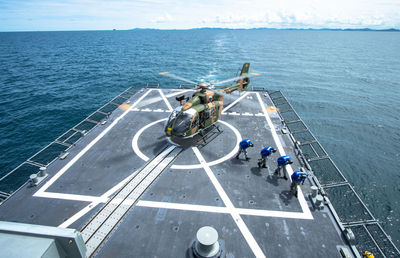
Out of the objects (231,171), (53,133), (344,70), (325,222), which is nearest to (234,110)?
(231,171)

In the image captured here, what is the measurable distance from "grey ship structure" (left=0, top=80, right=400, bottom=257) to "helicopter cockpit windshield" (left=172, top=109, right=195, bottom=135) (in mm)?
2110

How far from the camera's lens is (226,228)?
40.4ft

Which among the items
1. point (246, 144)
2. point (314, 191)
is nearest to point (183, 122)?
point (246, 144)

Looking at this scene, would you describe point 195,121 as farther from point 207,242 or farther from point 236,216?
point 207,242

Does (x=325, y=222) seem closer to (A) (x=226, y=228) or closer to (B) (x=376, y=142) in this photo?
(A) (x=226, y=228)

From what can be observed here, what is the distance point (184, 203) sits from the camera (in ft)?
45.9

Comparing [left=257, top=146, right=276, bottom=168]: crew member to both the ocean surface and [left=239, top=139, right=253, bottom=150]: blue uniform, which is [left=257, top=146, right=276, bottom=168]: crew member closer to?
[left=239, top=139, right=253, bottom=150]: blue uniform

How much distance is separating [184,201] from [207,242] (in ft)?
15.4

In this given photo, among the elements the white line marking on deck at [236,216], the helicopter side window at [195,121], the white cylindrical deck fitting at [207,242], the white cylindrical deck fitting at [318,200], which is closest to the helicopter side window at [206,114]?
the helicopter side window at [195,121]

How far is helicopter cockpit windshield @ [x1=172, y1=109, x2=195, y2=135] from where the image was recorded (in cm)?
1839

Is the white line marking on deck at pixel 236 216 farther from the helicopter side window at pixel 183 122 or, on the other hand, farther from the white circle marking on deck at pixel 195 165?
the helicopter side window at pixel 183 122

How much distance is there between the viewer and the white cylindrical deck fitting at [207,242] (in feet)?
31.8

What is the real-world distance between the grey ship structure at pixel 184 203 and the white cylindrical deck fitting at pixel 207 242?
0.05 m

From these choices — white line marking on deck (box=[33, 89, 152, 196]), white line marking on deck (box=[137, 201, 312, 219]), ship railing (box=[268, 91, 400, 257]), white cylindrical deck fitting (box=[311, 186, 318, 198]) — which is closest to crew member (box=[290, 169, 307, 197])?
white cylindrical deck fitting (box=[311, 186, 318, 198])
